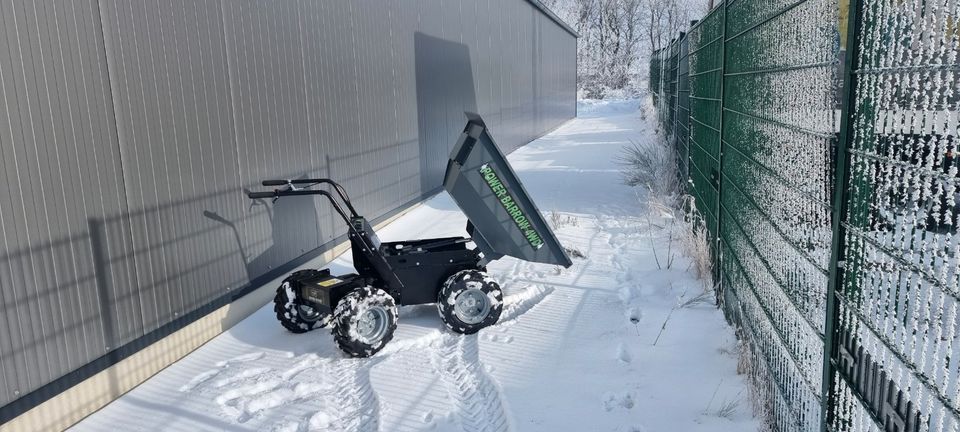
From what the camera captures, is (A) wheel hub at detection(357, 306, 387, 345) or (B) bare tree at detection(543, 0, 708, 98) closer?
(A) wheel hub at detection(357, 306, 387, 345)

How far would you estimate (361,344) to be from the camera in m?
4.81

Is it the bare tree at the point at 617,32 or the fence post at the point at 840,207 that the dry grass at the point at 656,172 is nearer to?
the fence post at the point at 840,207

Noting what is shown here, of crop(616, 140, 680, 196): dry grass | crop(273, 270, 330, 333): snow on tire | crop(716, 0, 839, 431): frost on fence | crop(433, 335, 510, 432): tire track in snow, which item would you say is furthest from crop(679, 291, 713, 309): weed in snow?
crop(616, 140, 680, 196): dry grass

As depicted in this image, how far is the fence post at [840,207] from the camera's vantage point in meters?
2.33

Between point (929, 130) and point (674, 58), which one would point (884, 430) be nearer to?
point (929, 130)

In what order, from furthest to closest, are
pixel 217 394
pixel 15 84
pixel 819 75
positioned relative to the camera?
pixel 217 394
pixel 15 84
pixel 819 75

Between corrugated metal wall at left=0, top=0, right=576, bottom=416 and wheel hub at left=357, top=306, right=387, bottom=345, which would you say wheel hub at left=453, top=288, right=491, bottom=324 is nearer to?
wheel hub at left=357, top=306, right=387, bottom=345

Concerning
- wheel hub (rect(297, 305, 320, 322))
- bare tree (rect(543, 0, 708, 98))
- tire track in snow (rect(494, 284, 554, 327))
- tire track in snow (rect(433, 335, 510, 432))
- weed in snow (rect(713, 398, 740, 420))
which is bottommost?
tire track in snow (rect(433, 335, 510, 432))

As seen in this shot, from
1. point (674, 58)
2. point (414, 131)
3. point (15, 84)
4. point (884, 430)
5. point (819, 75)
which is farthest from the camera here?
point (674, 58)

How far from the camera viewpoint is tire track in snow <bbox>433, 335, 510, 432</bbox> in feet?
12.9

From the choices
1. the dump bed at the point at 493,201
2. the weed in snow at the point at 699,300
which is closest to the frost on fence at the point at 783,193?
the weed in snow at the point at 699,300

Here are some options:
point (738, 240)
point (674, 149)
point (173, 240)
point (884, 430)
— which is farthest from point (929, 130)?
point (674, 149)

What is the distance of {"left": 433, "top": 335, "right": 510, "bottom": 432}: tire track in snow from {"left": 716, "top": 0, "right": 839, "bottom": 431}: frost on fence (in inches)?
56.4

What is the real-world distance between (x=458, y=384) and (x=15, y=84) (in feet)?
9.72
